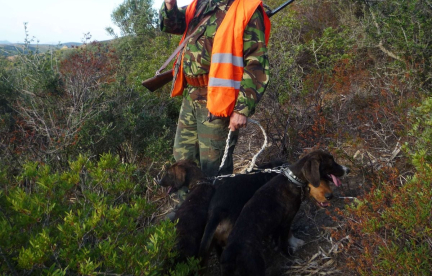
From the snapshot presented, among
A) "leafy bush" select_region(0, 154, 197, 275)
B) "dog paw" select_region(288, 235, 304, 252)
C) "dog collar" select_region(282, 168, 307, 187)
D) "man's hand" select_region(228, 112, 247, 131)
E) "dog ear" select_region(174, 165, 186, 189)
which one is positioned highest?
"man's hand" select_region(228, 112, 247, 131)

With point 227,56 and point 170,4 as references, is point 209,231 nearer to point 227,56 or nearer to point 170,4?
point 227,56

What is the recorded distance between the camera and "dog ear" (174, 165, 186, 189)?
3.69 metres

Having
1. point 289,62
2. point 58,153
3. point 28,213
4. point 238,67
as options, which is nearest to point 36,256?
point 28,213

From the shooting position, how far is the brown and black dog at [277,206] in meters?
2.75

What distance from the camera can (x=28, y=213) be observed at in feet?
6.17

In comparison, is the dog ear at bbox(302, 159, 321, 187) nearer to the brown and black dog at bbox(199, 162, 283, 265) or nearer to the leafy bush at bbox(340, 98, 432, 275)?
the leafy bush at bbox(340, 98, 432, 275)

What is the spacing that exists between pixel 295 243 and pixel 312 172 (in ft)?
2.59

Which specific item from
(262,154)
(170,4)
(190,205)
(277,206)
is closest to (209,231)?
(190,205)

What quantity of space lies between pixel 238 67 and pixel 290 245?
72.4 inches

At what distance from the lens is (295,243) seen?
11.3 feet

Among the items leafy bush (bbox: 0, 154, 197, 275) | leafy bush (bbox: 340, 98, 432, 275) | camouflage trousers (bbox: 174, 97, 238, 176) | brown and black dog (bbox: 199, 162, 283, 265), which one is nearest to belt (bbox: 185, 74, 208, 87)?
camouflage trousers (bbox: 174, 97, 238, 176)

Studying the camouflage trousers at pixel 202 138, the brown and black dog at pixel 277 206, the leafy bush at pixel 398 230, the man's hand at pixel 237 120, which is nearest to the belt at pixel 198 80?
the camouflage trousers at pixel 202 138

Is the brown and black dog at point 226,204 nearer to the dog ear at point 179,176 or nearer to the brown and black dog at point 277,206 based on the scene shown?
the brown and black dog at point 277,206

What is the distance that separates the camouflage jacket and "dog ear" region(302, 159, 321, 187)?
74cm
